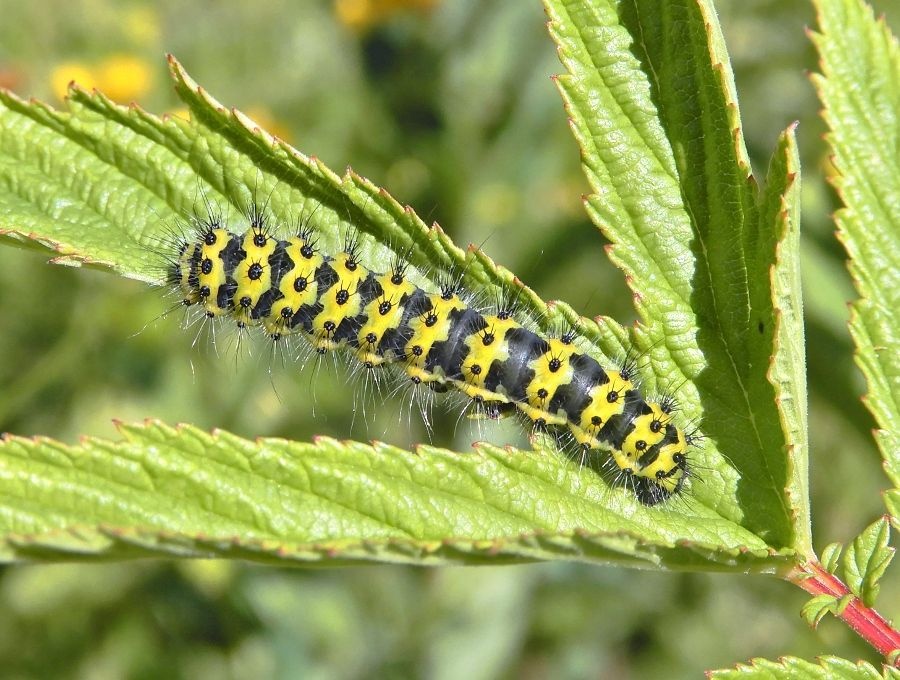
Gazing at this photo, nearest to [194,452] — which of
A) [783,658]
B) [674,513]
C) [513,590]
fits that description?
[674,513]

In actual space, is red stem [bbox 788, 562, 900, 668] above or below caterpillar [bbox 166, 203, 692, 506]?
below

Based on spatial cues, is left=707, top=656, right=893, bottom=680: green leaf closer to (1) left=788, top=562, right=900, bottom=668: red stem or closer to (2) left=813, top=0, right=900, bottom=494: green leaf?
(1) left=788, top=562, right=900, bottom=668: red stem

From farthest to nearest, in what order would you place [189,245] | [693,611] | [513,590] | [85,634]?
[693,611] → [85,634] → [513,590] → [189,245]

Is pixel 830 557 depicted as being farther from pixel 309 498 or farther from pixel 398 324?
pixel 398 324

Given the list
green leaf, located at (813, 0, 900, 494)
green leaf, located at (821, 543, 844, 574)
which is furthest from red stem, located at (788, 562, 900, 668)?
green leaf, located at (813, 0, 900, 494)

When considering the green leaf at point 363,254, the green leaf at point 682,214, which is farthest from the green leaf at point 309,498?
the green leaf at point 682,214

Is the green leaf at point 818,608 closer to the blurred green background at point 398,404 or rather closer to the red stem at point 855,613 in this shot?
the red stem at point 855,613

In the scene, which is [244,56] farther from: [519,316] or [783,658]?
[783,658]
